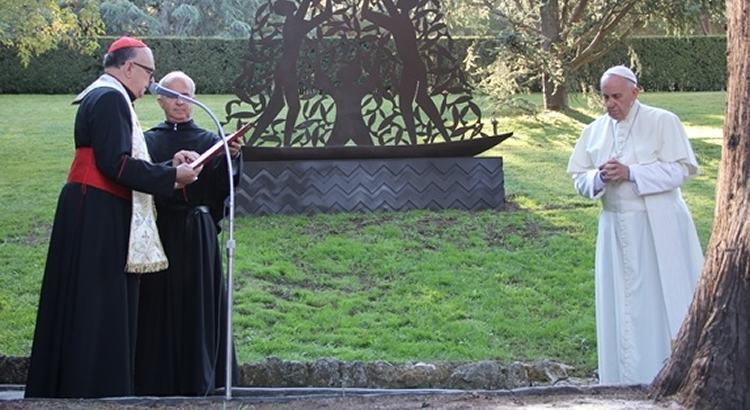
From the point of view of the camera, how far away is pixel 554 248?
473 inches

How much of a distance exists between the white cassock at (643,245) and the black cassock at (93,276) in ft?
9.06

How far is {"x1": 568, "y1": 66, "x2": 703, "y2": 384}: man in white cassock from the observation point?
23.1 ft

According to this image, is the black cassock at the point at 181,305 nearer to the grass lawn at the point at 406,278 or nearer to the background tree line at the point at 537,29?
→ the grass lawn at the point at 406,278

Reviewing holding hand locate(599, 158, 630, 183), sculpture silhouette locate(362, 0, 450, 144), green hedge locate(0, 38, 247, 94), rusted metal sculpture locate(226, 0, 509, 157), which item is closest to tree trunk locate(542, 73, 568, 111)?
rusted metal sculpture locate(226, 0, 509, 157)

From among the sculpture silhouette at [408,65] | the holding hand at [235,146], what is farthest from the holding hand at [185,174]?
the sculpture silhouette at [408,65]

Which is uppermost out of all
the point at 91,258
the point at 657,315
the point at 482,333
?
the point at 91,258

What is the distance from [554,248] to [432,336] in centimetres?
322

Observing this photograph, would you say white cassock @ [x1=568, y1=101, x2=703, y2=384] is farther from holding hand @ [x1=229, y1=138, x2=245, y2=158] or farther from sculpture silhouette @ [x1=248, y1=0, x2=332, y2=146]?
sculpture silhouette @ [x1=248, y1=0, x2=332, y2=146]

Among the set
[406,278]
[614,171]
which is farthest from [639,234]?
[406,278]

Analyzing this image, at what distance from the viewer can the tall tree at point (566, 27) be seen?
69.4ft

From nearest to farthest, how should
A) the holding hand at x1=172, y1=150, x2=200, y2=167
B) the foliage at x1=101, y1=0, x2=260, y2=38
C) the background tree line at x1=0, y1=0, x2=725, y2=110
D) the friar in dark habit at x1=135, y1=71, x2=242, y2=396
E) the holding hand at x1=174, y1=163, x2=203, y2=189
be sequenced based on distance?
the holding hand at x1=174, y1=163, x2=203, y2=189, the holding hand at x1=172, y1=150, x2=200, y2=167, the friar in dark habit at x1=135, y1=71, x2=242, y2=396, the background tree line at x1=0, y1=0, x2=725, y2=110, the foliage at x1=101, y1=0, x2=260, y2=38

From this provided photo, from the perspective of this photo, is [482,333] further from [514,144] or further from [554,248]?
[514,144]

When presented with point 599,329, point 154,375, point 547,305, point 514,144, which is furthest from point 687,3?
point 154,375

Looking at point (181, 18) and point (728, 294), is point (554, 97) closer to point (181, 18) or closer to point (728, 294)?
point (728, 294)
